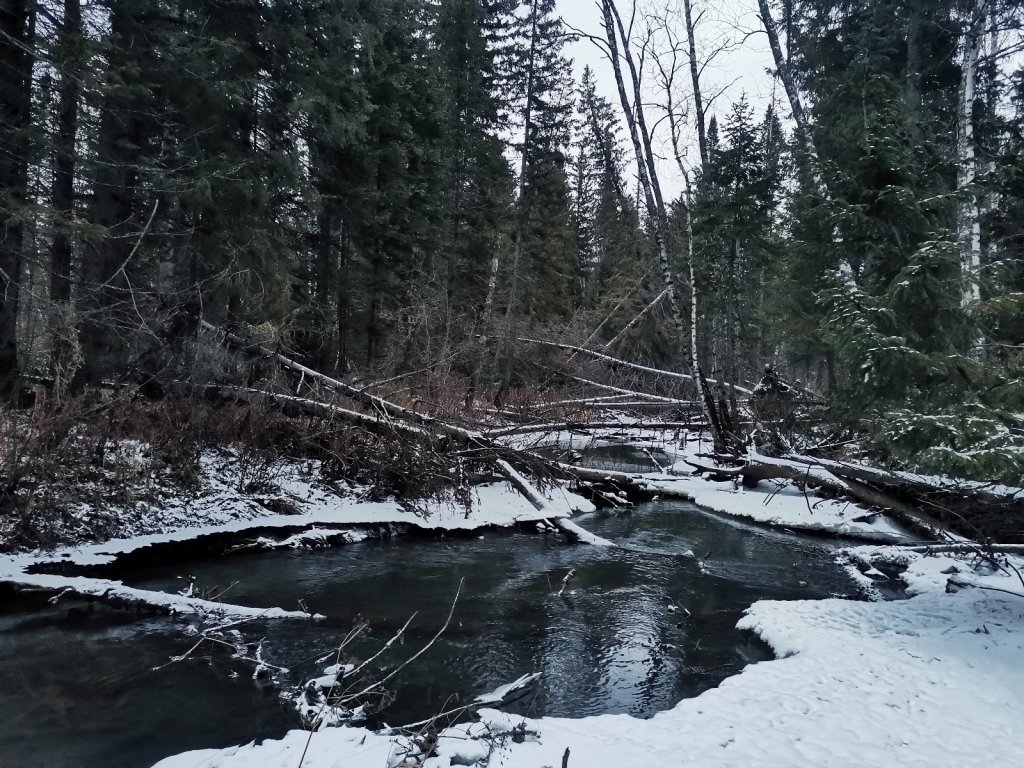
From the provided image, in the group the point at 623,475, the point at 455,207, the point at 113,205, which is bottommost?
the point at 623,475

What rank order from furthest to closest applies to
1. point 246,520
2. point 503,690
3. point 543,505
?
point 543,505 → point 246,520 → point 503,690

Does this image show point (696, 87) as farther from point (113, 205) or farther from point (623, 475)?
point (113, 205)

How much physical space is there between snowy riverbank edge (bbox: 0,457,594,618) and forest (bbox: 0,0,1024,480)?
2243 millimetres

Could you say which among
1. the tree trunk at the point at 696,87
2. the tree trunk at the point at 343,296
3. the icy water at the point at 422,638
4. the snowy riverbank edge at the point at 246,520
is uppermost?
the tree trunk at the point at 696,87

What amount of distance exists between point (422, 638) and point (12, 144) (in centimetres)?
844

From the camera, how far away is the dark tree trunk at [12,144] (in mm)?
8219

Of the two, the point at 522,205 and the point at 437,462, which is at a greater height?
the point at 522,205

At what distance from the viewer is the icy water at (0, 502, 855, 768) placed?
14.4ft

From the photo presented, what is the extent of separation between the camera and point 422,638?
594cm

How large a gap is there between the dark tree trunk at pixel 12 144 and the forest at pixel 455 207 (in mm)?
43

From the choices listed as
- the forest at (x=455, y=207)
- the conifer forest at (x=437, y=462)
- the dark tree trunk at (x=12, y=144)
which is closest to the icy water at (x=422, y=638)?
the conifer forest at (x=437, y=462)

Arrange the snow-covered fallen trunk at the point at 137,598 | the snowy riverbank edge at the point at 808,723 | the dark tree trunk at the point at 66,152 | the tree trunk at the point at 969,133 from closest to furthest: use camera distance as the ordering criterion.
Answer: the snowy riverbank edge at the point at 808,723, the snow-covered fallen trunk at the point at 137,598, the dark tree trunk at the point at 66,152, the tree trunk at the point at 969,133

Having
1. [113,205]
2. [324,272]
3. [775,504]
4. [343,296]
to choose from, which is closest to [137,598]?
[113,205]

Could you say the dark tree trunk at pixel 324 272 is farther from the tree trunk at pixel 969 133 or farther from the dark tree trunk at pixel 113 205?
the tree trunk at pixel 969 133
